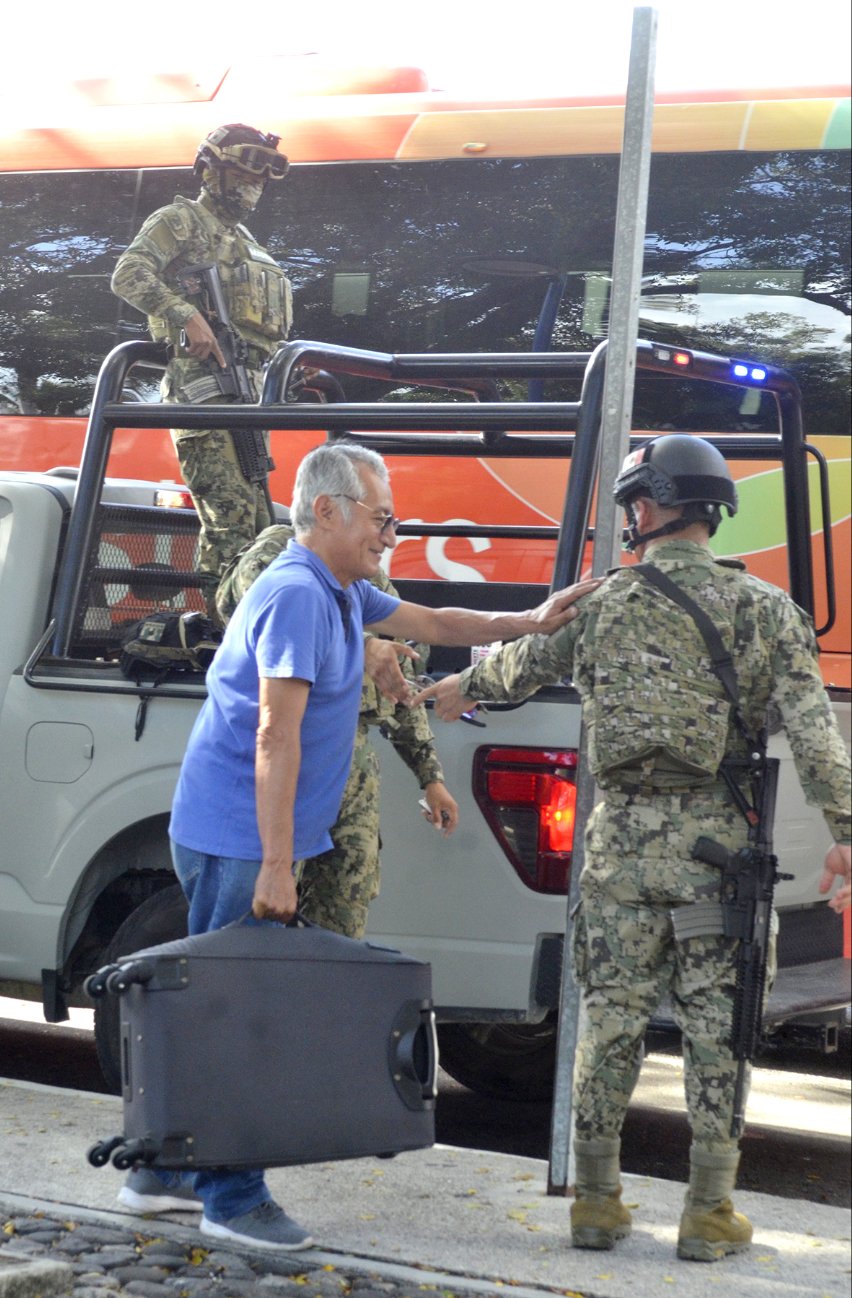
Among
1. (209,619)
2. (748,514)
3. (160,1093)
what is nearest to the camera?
(160,1093)

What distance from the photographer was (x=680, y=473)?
3799 millimetres

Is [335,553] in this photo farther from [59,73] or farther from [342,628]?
[59,73]

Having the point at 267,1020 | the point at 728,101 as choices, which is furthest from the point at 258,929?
the point at 728,101

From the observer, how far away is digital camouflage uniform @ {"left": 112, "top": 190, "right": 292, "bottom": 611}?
583 centimetres

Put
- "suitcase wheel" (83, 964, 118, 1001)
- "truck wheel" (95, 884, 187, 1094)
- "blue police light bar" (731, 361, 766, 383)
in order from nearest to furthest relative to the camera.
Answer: "suitcase wheel" (83, 964, 118, 1001)
"truck wheel" (95, 884, 187, 1094)
"blue police light bar" (731, 361, 766, 383)

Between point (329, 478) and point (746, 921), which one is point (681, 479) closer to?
point (329, 478)

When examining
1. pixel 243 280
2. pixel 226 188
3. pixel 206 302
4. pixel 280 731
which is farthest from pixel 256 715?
pixel 226 188

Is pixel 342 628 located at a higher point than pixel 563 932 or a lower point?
higher

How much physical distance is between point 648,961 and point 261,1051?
0.88 m

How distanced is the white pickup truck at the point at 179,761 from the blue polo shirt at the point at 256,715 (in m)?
0.73

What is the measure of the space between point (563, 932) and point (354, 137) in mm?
6382

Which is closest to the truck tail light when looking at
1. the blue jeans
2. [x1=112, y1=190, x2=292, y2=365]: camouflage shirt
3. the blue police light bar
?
the blue jeans

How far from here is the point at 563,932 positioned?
14.2 feet

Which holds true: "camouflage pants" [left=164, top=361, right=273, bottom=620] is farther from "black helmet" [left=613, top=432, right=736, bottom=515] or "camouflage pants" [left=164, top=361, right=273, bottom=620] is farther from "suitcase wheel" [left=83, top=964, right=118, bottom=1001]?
"suitcase wheel" [left=83, top=964, right=118, bottom=1001]
